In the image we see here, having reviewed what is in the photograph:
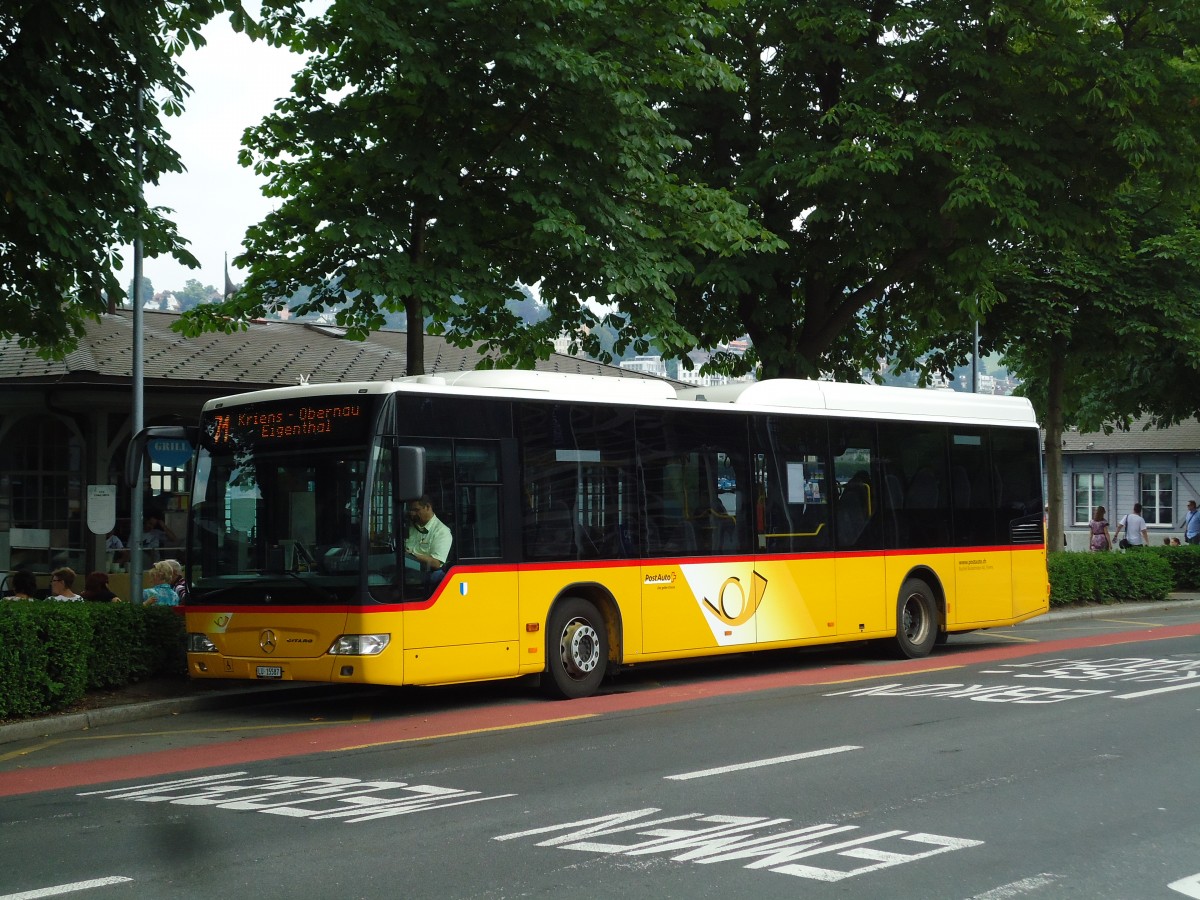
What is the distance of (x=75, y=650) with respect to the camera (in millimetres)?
12930

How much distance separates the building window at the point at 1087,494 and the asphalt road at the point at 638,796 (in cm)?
4495

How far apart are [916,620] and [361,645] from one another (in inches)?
337

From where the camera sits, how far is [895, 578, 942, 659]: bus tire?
1791 cm

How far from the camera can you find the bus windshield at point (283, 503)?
12.5 metres

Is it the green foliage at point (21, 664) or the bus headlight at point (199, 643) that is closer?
the green foliage at point (21, 664)

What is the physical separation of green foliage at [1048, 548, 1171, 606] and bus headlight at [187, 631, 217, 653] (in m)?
17.2

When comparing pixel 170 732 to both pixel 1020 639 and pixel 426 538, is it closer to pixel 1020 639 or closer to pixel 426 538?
pixel 426 538

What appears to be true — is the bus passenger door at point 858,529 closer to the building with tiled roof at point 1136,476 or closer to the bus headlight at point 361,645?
the bus headlight at point 361,645

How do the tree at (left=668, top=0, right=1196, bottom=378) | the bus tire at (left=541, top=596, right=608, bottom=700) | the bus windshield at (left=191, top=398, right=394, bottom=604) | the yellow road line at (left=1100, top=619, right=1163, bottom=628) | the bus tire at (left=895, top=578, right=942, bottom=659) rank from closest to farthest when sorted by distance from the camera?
the bus windshield at (left=191, top=398, right=394, bottom=604), the bus tire at (left=541, top=596, right=608, bottom=700), the bus tire at (left=895, top=578, right=942, bottom=659), the tree at (left=668, top=0, right=1196, bottom=378), the yellow road line at (left=1100, top=619, right=1163, bottom=628)

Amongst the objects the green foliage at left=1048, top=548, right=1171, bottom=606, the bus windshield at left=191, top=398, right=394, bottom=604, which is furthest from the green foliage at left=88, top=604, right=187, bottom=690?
the green foliage at left=1048, top=548, right=1171, bottom=606

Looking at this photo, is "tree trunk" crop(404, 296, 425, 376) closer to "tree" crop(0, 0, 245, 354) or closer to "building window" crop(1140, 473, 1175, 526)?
"tree" crop(0, 0, 245, 354)

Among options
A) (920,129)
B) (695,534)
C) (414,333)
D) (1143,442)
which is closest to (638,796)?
(695,534)

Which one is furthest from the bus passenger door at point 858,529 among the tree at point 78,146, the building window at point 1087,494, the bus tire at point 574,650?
the building window at point 1087,494

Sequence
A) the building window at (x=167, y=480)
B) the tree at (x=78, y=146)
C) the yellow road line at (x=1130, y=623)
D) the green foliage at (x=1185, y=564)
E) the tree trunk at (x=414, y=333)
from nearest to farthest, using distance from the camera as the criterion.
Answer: the tree at (x=78, y=146)
the tree trunk at (x=414, y=333)
the yellow road line at (x=1130, y=623)
the building window at (x=167, y=480)
the green foliage at (x=1185, y=564)
